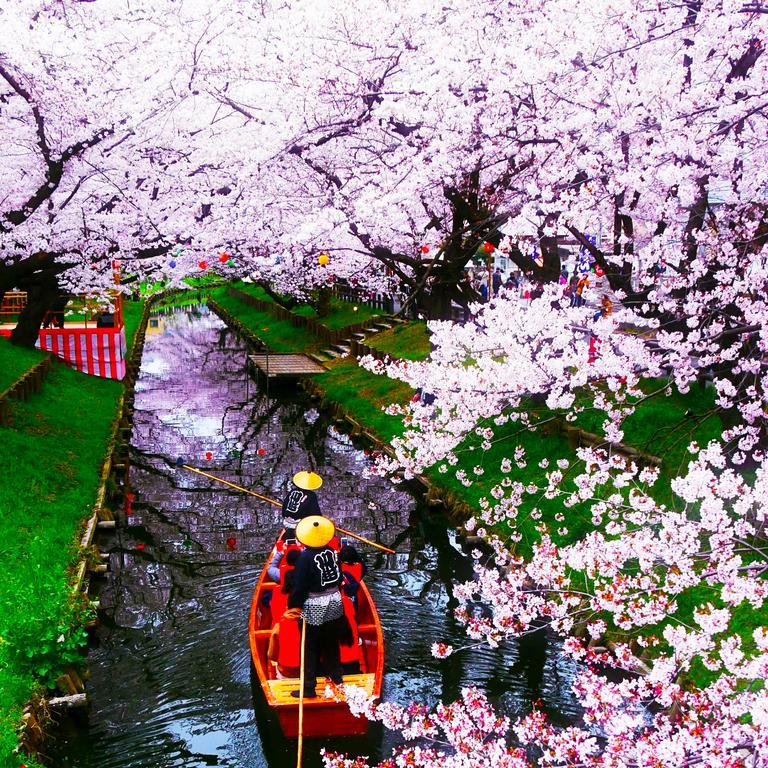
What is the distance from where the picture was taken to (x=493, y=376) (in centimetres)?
899

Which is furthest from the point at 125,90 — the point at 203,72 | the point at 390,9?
the point at 390,9

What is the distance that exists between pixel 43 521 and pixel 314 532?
5648 mm

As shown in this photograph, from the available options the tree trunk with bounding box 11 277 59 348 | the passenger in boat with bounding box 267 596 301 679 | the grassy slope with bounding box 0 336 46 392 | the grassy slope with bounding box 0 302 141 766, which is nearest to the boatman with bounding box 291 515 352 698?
the passenger in boat with bounding box 267 596 301 679

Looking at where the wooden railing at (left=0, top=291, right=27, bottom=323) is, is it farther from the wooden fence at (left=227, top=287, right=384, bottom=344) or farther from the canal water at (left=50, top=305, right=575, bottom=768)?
the canal water at (left=50, top=305, right=575, bottom=768)

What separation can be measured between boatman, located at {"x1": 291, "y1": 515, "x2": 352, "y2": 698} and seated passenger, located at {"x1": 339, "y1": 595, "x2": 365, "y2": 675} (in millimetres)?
66

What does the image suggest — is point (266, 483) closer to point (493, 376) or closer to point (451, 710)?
point (493, 376)

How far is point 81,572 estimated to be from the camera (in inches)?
401

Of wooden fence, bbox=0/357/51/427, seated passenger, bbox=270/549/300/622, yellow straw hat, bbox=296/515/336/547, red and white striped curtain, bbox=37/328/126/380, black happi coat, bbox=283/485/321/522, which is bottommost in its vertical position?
seated passenger, bbox=270/549/300/622

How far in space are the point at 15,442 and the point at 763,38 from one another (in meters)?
13.2

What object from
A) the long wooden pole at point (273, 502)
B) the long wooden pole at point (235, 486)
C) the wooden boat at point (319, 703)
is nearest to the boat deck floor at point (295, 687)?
the wooden boat at point (319, 703)

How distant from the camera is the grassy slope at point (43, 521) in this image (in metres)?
7.57

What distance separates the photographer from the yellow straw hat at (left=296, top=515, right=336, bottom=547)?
309 inches

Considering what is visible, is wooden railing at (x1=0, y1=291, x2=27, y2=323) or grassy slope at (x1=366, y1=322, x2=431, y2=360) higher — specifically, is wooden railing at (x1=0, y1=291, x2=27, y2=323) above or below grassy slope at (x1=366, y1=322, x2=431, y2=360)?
above

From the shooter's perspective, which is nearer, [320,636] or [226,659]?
[320,636]
